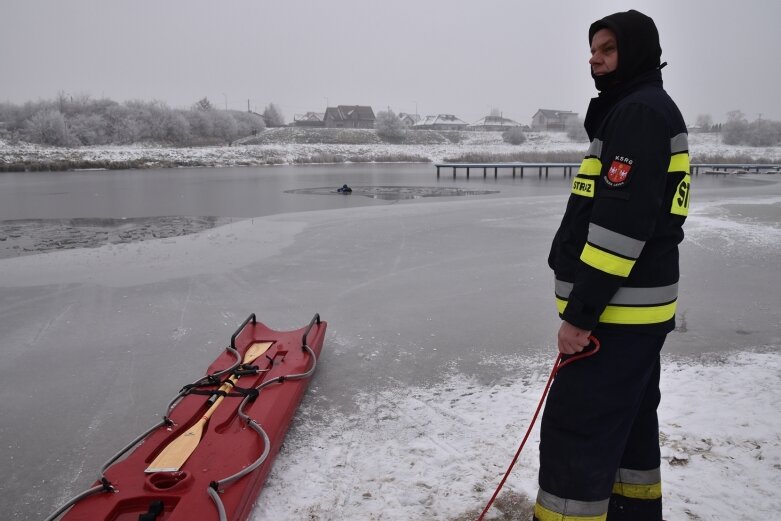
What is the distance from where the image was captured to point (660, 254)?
159 cm

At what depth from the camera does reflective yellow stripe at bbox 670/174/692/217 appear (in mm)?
1569

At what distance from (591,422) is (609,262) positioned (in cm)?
48

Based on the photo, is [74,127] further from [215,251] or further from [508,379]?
[508,379]

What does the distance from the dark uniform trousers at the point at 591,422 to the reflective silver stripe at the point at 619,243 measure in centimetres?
26

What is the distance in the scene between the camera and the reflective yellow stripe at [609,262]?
1.48 meters

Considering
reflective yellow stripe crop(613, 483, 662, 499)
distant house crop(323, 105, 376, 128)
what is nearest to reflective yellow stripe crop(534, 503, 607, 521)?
reflective yellow stripe crop(613, 483, 662, 499)

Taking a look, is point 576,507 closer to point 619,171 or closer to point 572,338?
point 572,338

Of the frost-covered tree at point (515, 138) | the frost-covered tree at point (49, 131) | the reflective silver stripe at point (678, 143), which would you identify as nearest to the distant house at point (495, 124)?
the frost-covered tree at point (515, 138)

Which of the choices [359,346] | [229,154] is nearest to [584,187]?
[359,346]

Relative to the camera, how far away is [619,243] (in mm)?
1471

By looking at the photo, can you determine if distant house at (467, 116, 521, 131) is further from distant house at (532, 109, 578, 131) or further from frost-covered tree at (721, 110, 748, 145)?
frost-covered tree at (721, 110, 748, 145)

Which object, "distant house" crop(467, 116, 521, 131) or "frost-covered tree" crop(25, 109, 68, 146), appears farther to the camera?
"distant house" crop(467, 116, 521, 131)

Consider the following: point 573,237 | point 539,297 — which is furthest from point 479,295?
point 573,237

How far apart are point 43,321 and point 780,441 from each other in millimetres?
5109
